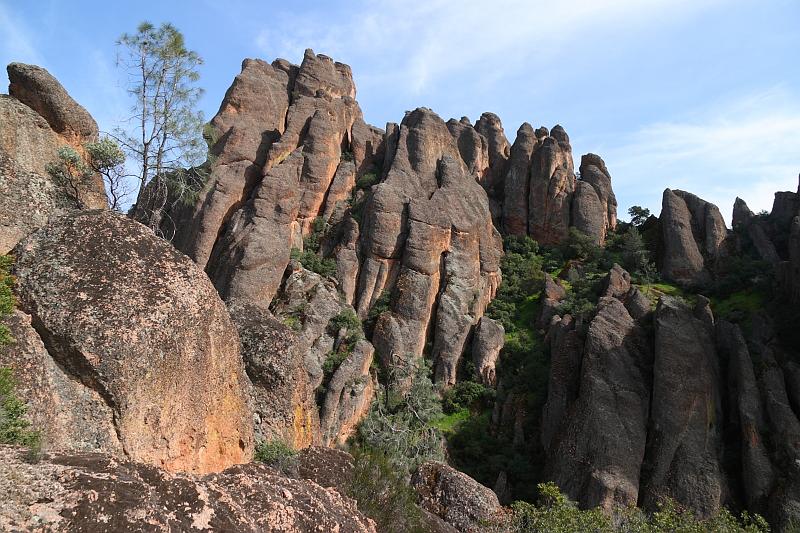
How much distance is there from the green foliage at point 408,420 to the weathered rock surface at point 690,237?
83.7ft

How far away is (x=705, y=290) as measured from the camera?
1922 inches

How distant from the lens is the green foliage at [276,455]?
12.2 metres

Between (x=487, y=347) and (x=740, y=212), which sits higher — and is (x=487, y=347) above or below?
below

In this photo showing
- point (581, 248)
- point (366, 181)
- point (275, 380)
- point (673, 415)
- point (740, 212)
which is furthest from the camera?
point (740, 212)

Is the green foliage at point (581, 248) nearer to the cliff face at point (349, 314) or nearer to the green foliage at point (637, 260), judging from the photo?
the cliff face at point (349, 314)

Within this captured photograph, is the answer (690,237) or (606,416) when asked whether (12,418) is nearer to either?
(606,416)

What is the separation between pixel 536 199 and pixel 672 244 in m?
13.7

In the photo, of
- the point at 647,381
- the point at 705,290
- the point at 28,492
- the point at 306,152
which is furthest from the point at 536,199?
the point at 28,492

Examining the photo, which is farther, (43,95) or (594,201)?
(594,201)

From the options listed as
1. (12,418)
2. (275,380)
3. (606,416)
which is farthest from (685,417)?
(12,418)

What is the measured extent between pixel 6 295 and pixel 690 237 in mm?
54968

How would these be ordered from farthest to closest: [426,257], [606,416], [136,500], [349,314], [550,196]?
[550,196]
[426,257]
[349,314]
[606,416]
[136,500]

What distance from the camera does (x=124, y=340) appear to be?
9.20m

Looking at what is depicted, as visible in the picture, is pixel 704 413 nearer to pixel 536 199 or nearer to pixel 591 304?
pixel 591 304
